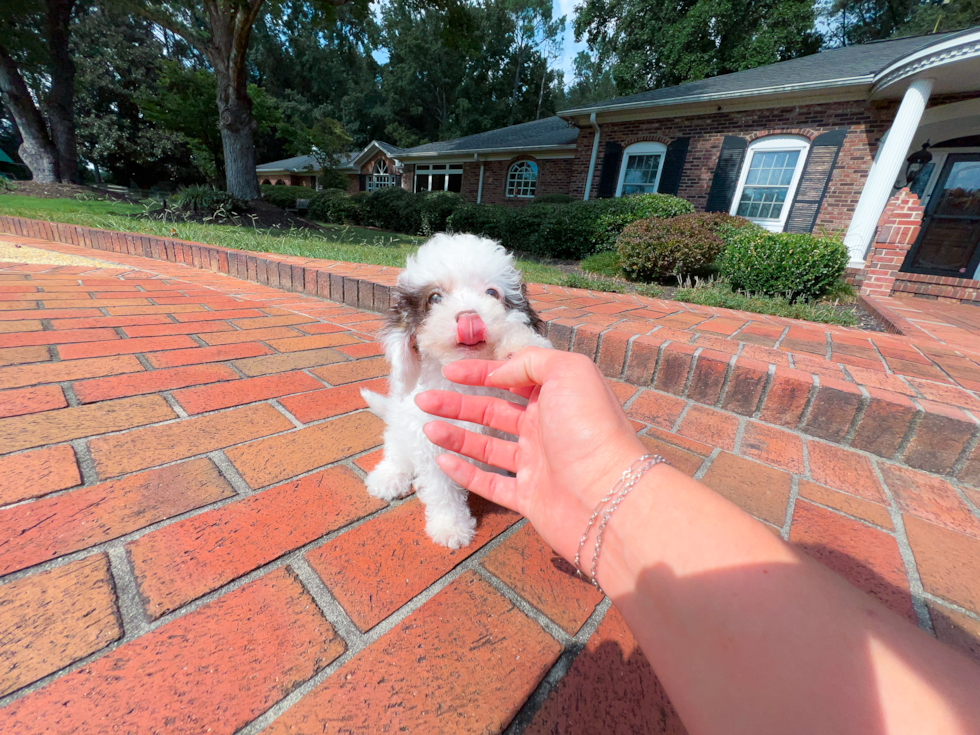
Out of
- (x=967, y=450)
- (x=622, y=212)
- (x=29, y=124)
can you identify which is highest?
(x=29, y=124)

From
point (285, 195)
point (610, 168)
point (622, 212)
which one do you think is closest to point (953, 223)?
point (622, 212)

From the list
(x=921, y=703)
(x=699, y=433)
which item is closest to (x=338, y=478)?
(x=921, y=703)

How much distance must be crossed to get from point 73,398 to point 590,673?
2.15 m

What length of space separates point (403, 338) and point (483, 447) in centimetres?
46

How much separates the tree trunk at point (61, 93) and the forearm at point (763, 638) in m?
25.6

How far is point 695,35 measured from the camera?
19.8m

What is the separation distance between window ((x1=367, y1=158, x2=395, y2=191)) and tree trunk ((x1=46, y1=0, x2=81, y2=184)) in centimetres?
1403

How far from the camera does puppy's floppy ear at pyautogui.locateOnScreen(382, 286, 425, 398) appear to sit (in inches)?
52.8

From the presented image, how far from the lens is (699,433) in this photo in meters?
1.93

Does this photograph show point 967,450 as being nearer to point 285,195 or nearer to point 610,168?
point 610,168

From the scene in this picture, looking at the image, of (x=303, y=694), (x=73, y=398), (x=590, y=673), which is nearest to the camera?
(x=303, y=694)

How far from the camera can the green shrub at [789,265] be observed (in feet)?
17.5

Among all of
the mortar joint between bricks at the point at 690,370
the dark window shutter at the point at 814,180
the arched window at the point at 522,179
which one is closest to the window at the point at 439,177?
the arched window at the point at 522,179

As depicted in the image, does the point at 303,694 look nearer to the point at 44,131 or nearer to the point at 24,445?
the point at 24,445
